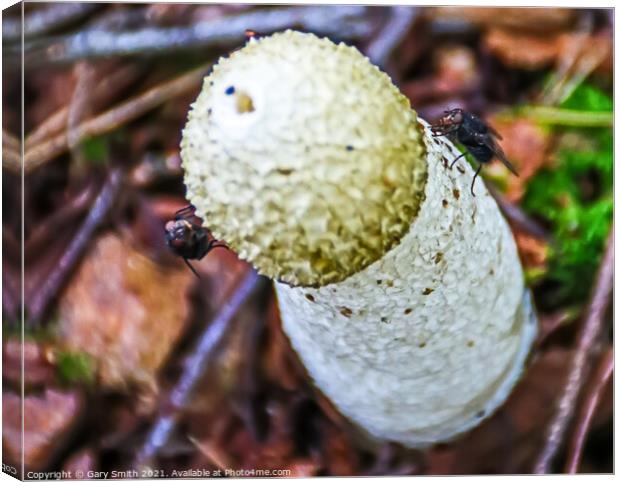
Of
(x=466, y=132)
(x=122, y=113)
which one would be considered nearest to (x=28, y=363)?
(x=122, y=113)

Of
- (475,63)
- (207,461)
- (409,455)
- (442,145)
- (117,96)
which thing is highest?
(117,96)

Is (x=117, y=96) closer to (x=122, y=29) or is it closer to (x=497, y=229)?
(x=122, y=29)

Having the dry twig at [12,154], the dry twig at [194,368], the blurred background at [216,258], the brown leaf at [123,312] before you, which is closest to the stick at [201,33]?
the blurred background at [216,258]

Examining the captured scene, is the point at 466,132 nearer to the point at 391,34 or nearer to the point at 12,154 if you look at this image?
the point at 391,34

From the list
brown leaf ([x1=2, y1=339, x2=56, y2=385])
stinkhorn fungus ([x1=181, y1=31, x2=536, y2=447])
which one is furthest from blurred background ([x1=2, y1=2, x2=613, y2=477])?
stinkhorn fungus ([x1=181, y1=31, x2=536, y2=447])

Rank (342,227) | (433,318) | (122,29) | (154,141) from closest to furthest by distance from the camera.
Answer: (342,227) → (433,318) → (122,29) → (154,141)

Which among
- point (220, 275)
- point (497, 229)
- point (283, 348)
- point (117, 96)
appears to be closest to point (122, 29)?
point (117, 96)
